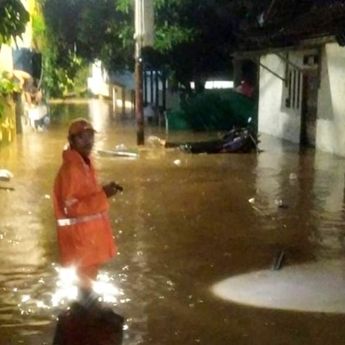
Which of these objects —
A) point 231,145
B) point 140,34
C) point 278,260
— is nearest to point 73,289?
point 278,260

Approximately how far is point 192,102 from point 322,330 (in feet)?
68.1

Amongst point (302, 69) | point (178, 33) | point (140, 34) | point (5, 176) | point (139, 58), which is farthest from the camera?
point (178, 33)

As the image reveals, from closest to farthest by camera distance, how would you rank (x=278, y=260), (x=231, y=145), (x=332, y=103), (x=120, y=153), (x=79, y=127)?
(x=79, y=127) → (x=278, y=260) → (x=120, y=153) → (x=231, y=145) → (x=332, y=103)

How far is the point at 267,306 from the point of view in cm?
696

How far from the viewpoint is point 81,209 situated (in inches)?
246

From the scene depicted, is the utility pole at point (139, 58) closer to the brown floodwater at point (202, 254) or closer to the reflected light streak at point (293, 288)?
the brown floodwater at point (202, 254)

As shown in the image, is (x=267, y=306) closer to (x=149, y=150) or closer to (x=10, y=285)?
(x=10, y=285)

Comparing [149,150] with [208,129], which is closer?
[149,150]

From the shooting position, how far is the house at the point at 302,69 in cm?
1834

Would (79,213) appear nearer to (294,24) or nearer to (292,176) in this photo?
(292,176)

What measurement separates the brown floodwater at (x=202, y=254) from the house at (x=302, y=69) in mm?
2859

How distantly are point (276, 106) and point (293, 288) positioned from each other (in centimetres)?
1651

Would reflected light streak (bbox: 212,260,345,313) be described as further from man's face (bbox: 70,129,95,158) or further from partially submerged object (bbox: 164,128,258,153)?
partially submerged object (bbox: 164,128,258,153)

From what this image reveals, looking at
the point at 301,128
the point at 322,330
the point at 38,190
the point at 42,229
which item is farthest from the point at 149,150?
the point at 322,330
